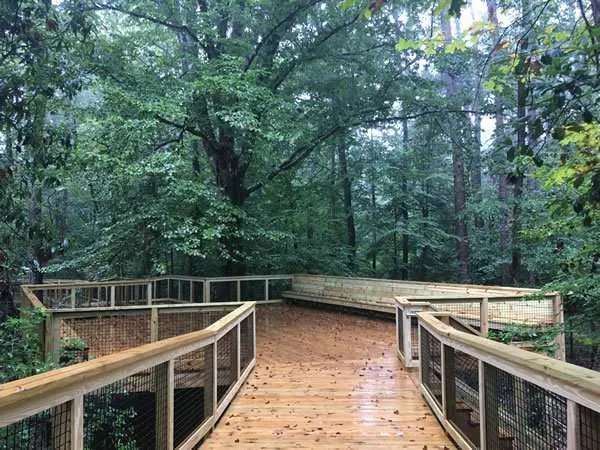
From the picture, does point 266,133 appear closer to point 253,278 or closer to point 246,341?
point 253,278

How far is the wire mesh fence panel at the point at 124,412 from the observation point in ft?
9.00

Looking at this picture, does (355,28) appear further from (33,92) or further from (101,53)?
(33,92)

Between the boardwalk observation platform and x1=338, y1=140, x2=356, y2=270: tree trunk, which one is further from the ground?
x1=338, y1=140, x2=356, y2=270: tree trunk

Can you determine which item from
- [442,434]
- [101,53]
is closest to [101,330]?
[442,434]

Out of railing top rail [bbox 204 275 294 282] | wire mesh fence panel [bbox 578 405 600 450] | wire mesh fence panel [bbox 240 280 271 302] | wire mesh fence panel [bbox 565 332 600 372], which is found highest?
wire mesh fence panel [bbox 578 405 600 450]

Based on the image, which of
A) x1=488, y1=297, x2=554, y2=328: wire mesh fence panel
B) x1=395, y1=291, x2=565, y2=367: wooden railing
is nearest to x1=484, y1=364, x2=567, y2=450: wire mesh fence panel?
x1=395, y1=291, x2=565, y2=367: wooden railing

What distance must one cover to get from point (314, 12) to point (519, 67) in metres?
10.0

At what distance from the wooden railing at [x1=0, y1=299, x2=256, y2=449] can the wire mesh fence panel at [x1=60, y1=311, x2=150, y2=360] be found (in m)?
1.58

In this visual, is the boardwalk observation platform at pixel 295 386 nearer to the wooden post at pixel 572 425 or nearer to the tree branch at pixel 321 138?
the wooden post at pixel 572 425

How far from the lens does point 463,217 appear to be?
14.0 metres

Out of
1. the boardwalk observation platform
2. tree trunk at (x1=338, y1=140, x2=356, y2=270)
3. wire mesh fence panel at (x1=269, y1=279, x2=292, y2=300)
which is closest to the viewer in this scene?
the boardwalk observation platform

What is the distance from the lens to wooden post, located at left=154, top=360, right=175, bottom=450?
272cm

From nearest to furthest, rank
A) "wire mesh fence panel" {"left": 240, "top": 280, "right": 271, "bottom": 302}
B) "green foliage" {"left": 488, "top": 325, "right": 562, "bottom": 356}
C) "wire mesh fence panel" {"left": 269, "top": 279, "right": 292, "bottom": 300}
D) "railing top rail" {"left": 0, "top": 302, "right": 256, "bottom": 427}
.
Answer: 1. "railing top rail" {"left": 0, "top": 302, "right": 256, "bottom": 427}
2. "green foliage" {"left": 488, "top": 325, "right": 562, "bottom": 356}
3. "wire mesh fence panel" {"left": 240, "top": 280, "right": 271, "bottom": 302}
4. "wire mesh fence panel" {"left": 269, "top": 279, "right": 292, "bottom": 300}

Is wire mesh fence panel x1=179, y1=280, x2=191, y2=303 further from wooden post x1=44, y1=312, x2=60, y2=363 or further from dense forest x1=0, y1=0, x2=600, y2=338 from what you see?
wooden post x1=44, y1=312, x2=60, y2=363
